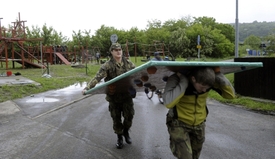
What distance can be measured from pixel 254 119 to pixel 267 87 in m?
2.57

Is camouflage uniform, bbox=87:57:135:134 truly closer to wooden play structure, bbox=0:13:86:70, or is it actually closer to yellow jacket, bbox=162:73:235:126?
yellow jacket, bbox=162:73:235:126

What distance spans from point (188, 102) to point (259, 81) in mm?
7559

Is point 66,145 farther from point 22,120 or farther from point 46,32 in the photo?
point 46,32

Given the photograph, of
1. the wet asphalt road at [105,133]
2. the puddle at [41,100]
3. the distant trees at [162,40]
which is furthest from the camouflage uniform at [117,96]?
the distant trees at [162,40]

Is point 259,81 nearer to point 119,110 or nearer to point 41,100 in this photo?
point 119,110

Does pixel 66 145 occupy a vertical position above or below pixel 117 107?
below

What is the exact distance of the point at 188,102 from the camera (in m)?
2.84

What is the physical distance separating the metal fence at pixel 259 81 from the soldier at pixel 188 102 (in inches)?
269

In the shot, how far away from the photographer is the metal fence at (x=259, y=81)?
8.97 m

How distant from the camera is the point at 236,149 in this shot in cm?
480

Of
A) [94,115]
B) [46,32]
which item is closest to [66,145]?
[94,115]

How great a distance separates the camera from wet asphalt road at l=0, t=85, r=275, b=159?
4.62m

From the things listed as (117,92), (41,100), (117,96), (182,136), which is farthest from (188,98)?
(41,100)

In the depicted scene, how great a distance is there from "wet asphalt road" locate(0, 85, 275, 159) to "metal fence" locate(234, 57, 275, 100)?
1.47m
